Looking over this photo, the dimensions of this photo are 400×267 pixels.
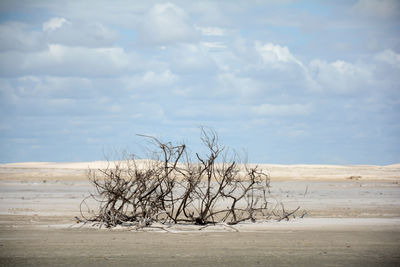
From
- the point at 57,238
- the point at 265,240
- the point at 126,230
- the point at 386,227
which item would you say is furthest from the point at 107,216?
the point at 386,227

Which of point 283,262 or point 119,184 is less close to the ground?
point 119,184

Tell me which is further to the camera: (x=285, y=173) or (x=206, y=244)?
(x=285, y=173)

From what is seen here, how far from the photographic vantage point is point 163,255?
42.1 ft

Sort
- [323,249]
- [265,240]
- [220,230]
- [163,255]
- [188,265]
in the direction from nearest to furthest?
[188,265], [163,255], [323,249], [265,240], [220,230]

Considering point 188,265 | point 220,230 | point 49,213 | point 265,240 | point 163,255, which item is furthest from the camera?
point 49,213

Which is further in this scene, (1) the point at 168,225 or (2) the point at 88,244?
(1) the point at 168,225

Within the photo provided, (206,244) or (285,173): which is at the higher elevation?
(285,173)

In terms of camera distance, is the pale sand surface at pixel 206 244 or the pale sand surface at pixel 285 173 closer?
the pale sand surface at pixel 206 244

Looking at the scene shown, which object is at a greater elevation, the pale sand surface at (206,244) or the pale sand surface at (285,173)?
the pale sand surface at (285,173)

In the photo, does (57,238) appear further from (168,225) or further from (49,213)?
(49,213)

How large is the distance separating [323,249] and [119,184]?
6776 mm

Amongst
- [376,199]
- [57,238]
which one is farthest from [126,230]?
[376,199]

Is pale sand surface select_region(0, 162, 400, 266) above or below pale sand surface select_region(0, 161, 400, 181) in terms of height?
below

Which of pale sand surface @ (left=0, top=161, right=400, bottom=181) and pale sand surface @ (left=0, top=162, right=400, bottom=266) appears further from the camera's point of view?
pale sand surface @ (left=0, top=161, right=400, bottom=181)
